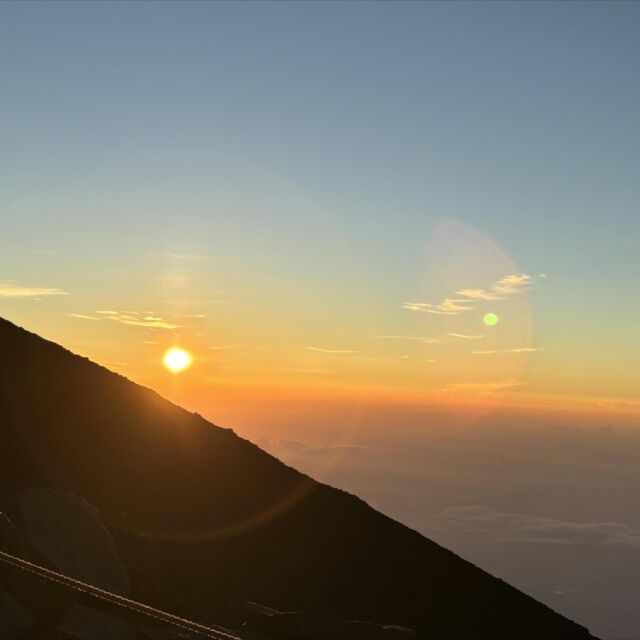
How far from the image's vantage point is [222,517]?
956 inches

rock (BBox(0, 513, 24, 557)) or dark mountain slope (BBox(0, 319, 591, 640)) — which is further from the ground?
dark mountain slope (BBox(0, 319, 591, 640))

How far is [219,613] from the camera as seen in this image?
1634 centimetres

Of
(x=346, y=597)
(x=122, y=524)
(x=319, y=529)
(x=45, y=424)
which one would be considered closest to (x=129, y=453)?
(x=45, y=424)

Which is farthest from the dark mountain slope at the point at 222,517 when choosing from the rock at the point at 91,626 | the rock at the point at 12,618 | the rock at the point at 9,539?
the rock at the point at 12,618

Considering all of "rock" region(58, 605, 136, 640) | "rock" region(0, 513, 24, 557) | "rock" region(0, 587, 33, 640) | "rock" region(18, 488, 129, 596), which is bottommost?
"rock" region(0, 587, 33, 640)

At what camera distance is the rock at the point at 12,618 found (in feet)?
30.0

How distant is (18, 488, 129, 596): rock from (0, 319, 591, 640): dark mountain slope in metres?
4.81

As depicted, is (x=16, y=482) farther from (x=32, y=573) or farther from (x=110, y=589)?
(x=32, y=573)

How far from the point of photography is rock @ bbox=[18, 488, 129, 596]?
42.1ft

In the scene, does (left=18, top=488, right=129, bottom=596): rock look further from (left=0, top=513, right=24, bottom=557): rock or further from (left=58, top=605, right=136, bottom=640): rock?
(left=58, top=605, right=136, bottom=640): rock

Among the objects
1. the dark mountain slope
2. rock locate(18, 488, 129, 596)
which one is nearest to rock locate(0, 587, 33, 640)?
rock locate(18, 488, 129, 596)

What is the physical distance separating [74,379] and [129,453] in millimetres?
4253

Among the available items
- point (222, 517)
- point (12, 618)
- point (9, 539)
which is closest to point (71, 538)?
point (9, 539)

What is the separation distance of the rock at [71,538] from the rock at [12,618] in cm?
286
